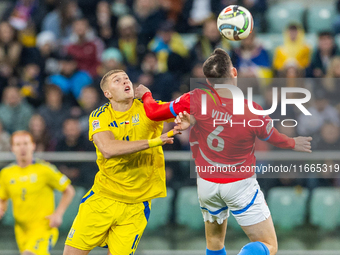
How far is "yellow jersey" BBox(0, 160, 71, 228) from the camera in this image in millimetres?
6141

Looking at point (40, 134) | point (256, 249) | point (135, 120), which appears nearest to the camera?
point (256, 249)

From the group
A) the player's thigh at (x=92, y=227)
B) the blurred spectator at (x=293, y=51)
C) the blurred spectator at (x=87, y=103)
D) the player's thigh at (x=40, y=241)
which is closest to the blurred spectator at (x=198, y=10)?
the blurred spectator at (x=293, y=51)

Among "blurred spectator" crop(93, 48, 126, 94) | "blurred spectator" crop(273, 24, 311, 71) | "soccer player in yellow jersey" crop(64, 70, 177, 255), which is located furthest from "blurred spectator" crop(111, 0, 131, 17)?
"soccer player in yellow jersey" crop(64, 70, 177, 255)

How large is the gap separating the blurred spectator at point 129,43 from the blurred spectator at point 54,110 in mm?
1521

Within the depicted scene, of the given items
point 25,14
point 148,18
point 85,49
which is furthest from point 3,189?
point 25,14

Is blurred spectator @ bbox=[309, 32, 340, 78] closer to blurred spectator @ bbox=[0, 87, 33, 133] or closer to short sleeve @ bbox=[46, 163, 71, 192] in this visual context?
short sleeve @ bbox=[46, 163, 71, 192]

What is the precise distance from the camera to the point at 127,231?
4.90 m

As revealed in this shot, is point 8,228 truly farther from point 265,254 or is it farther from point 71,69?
point 265,254

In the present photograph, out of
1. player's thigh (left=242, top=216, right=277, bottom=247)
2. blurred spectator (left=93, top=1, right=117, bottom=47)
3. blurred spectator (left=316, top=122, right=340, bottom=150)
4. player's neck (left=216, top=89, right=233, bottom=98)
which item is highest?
blurred spectator (left=93, top=1, right=117, bottom=47)

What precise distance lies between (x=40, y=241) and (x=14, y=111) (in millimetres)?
3423

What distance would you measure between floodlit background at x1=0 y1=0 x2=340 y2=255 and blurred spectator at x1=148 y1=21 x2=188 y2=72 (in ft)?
0.07

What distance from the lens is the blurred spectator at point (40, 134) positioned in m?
7.68

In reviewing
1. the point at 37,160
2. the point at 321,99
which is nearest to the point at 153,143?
the point at 37,160

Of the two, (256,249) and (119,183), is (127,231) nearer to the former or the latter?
(119,183)
